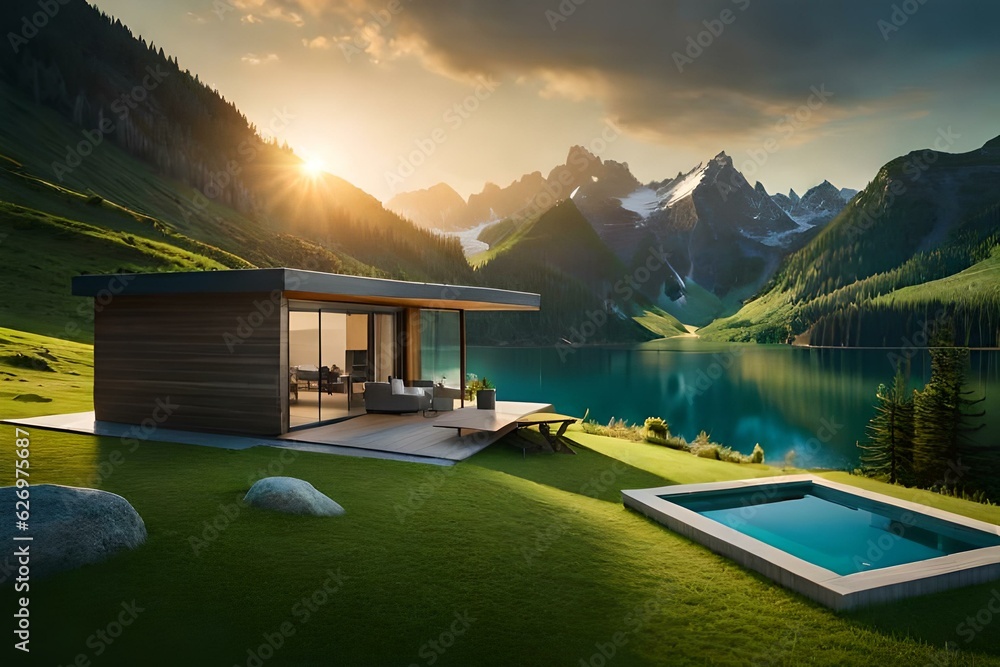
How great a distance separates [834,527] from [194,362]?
32.6 feet

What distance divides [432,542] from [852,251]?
505 ft

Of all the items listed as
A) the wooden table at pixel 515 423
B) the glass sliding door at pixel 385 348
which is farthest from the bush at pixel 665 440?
the glass sliding door at pixel 385 348

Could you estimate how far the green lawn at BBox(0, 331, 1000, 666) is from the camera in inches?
148

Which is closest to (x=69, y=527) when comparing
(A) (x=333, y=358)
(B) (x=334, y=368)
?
(A) (x=333, y=358)

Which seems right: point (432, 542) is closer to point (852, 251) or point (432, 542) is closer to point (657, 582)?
point (657, 582)

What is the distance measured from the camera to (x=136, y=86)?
104 metres

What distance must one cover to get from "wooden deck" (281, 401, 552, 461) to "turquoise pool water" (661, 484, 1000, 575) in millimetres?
3492

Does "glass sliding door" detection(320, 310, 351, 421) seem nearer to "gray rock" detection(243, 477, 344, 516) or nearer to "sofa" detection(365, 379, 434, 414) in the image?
"sofa" detection(365, 379, 434, 414)

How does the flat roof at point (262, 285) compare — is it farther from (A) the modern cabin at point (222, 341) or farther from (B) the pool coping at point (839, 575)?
(B) the pool coping at point (839, 575)

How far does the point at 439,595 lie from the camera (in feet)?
14.5

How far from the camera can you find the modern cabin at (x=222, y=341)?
996 cm

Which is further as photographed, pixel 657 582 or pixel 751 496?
pixel 751 496

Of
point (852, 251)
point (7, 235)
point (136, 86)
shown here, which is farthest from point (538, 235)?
point (7, 235)

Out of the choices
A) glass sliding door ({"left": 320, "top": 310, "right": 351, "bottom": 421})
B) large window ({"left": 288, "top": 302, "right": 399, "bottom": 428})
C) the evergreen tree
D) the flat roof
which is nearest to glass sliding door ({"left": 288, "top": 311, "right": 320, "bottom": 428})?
large window ({"left": 288, "top": 302, "right": 399, "bottom": 428})
